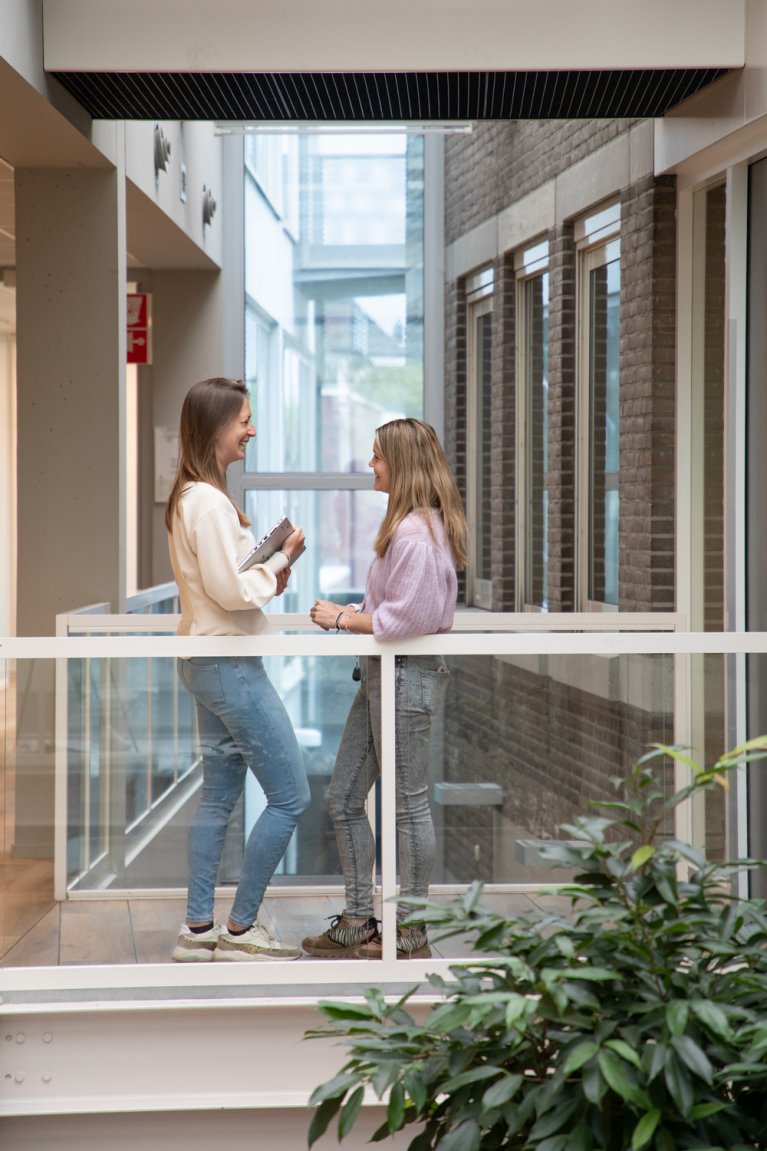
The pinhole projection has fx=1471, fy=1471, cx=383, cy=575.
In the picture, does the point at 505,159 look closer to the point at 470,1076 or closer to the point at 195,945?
the point at 195,945

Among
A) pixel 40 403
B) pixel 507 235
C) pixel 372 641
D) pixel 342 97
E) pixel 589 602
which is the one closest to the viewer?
pixel 372 641

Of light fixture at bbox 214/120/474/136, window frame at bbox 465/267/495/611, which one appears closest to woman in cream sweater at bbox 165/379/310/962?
light fixture at bbox 214/120/474/136

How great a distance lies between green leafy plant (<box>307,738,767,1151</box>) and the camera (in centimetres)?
199

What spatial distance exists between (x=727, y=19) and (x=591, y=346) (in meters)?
2.43

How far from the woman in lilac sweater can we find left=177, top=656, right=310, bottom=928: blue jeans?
14 cm

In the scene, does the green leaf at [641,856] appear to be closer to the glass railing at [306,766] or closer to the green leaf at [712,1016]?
the green leaf at [712,1016]

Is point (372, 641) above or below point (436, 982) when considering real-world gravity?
above

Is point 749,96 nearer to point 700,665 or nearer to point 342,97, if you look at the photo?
point 342,97

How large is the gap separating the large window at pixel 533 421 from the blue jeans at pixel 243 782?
4412 mm

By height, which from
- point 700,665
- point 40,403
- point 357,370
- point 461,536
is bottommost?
point 700,665

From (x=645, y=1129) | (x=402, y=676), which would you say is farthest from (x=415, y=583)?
(x=645, y=1129)

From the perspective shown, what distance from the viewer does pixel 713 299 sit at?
223 inches

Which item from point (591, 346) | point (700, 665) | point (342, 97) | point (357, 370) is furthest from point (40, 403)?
point (357, 370)

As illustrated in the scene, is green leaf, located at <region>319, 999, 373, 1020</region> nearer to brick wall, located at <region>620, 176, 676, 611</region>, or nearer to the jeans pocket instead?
the jeans pocket
